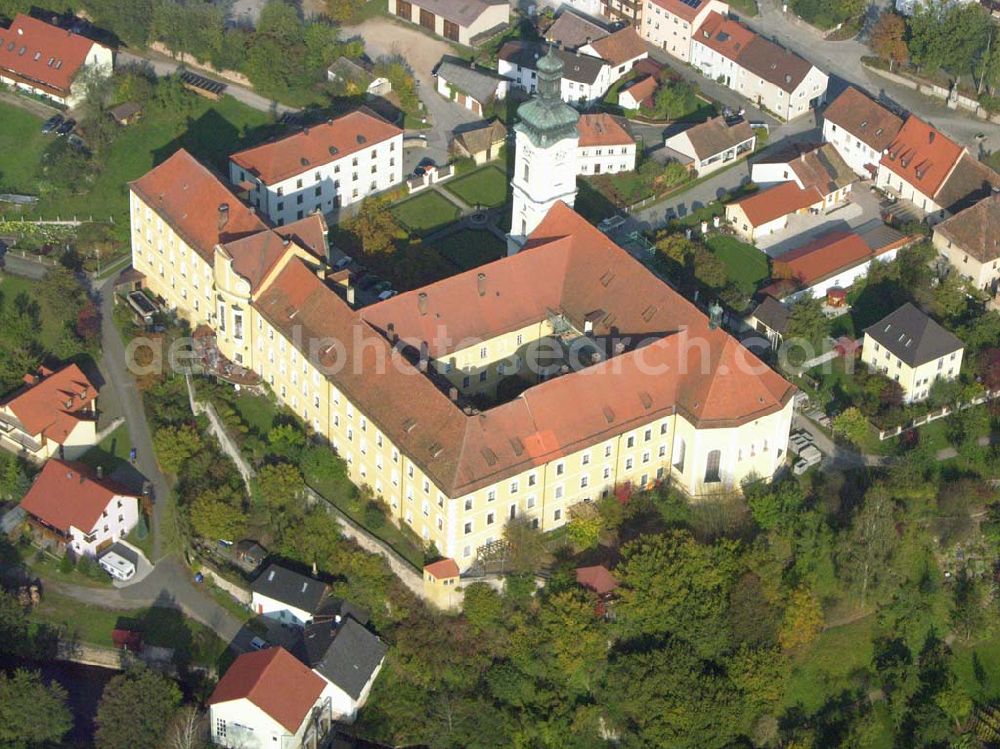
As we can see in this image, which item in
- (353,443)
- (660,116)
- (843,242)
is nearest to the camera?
(353,443)

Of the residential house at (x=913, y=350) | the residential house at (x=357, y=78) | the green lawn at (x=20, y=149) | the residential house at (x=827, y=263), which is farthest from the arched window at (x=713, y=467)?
the green lawn at (x=20, y=149)

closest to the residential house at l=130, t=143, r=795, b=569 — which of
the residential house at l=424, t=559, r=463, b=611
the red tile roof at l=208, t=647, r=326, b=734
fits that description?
the residential house at l=424, t=559, r=463, b=611

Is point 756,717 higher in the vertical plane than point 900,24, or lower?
lower

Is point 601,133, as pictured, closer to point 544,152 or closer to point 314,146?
point 544,152

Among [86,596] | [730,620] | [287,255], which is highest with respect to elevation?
[287,255]

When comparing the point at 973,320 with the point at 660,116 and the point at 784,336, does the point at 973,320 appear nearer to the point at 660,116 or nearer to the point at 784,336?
the point at 784,336

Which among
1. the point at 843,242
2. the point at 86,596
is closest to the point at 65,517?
the point at 86,596

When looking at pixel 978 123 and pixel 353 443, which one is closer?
pixel 353 443

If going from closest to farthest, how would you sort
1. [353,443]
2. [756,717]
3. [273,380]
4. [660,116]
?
[756,717]
[353,443]
[273,380]
[660,116]
